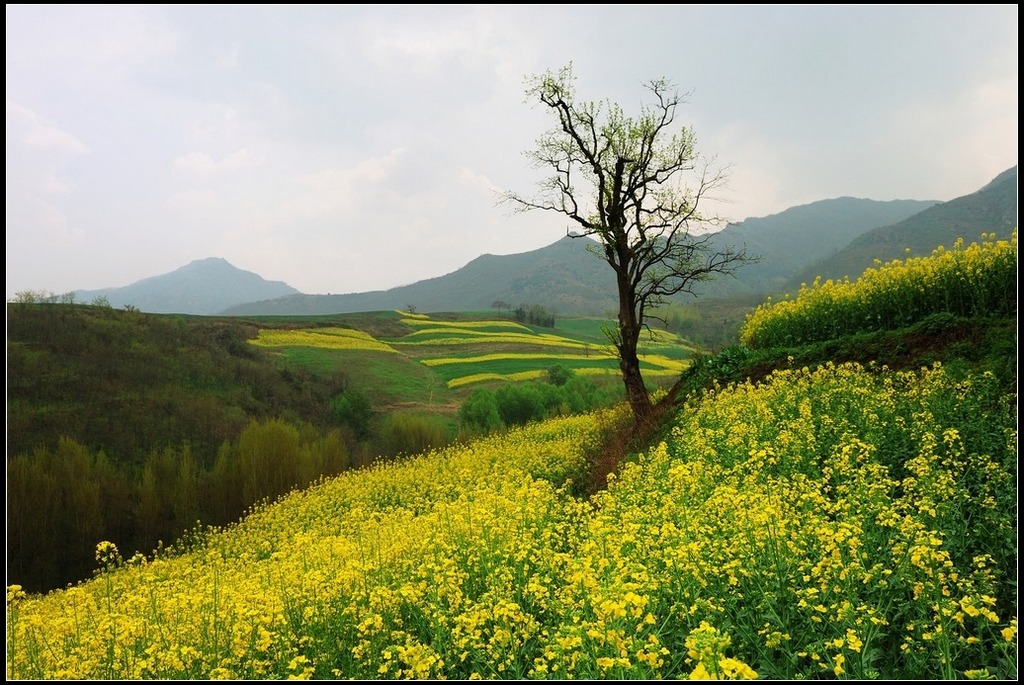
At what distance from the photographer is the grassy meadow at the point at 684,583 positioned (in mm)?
3494

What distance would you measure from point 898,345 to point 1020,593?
9.29 metres

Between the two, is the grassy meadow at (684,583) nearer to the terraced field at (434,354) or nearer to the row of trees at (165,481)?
the row of trees at (165,481)

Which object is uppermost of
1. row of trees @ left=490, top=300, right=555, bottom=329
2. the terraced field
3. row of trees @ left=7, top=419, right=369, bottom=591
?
row of trees @ left=490, top=300, right=555, bottom=329

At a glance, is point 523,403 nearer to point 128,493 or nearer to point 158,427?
point 158,427

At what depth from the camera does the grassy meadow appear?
3494 mm

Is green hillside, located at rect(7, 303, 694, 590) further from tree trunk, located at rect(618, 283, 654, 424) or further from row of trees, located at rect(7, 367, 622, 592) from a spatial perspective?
tree trunk, located at rect(618, 283, 654, 424)

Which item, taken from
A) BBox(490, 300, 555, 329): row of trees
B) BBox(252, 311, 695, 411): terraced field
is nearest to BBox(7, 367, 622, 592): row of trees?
BBox(252, 311, 695, 411): terraced field

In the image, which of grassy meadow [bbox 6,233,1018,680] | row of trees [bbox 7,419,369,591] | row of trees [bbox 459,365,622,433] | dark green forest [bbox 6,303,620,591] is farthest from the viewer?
row of trees [bbox 459,365,622,433]

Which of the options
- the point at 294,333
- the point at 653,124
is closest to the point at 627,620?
the point at 653,124

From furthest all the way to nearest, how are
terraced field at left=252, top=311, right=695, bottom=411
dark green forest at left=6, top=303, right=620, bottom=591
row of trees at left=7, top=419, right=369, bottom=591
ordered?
terraced field at left=252, top=311, right=695, bottom=411
dark green forest at left=6, top=303, right=620, bottom=591
row of trees at left=7, top=419, right=369, bottom=591

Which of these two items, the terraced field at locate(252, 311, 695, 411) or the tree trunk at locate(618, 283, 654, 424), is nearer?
the tree trunk at locate(618, 283, 654, 424)

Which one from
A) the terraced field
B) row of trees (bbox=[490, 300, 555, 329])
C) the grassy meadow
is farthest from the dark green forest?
row of trees (bbox=[490, 300, 555, 329])

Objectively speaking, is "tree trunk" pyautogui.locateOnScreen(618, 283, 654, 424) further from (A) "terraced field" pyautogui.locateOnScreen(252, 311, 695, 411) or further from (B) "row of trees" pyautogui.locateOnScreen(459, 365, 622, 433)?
(B) "row of trees" pyautogui.locateOnScreen(459, 365, 622, 433)

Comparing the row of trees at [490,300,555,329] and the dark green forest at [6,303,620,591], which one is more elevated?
the row of trees at [490,300,555,329]
